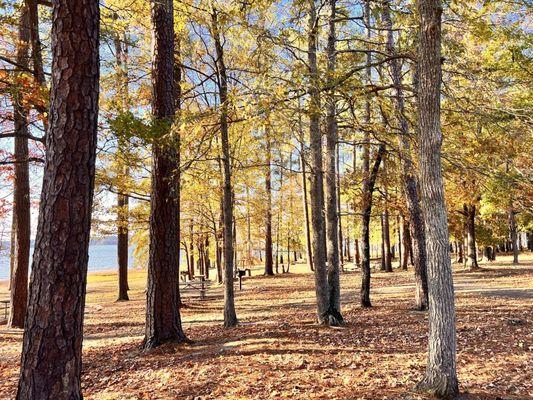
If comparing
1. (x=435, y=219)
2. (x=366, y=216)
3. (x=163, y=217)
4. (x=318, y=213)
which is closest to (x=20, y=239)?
A: (x=163, y=217)

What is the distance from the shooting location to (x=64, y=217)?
3773 millimetres

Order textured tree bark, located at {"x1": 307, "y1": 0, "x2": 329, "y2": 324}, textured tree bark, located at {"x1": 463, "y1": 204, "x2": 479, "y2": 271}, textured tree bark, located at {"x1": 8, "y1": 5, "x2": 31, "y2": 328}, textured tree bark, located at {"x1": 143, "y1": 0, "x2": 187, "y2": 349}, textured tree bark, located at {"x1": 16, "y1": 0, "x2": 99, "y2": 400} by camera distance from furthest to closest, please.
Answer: textured tree bark, located at {"x1": 463, "y1": 204, "x2": 479, "y2": 271}
textured tree bark, located at {"x1": 8, "y1": 5, "x2": 31, "y2": 328}
textured tree bark, located at {"x1": 307, "y1": 0, "x2": 329, "y2": 324}
textured tree bark, located at {"x1": 143, "y1": 0, "x2": 187, "y2": 349}
textured tree bark, located at {"x1": 16, "y1": 0, "x2": 99, "y2": 400}

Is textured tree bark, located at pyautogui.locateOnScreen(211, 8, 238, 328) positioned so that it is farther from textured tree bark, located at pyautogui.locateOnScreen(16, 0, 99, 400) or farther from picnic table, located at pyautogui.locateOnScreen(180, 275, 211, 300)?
picnic table, located at pyautogui.locateOnScreen(180, 275, 211, 300)

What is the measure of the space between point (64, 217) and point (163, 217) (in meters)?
3.64

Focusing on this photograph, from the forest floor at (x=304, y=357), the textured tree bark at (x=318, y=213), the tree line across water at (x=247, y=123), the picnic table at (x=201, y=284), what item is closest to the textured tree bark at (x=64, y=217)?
the tree line across water at (x=247, y=123)

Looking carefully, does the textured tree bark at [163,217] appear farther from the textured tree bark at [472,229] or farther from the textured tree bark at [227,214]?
the textured tree bark at [472,229]

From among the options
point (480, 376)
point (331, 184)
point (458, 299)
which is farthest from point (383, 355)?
point (458, 299)

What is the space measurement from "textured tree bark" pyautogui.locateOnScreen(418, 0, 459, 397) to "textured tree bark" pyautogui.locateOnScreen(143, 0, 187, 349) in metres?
4.35

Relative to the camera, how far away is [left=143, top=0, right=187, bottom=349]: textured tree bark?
24.1ft

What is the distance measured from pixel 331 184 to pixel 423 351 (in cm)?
368

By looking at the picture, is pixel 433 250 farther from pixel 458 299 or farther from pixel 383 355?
pixel 458 299

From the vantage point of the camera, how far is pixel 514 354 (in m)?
6.05

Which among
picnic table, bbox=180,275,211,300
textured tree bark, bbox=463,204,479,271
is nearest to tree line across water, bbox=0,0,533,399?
picnic table, bbox=180,275,211,300

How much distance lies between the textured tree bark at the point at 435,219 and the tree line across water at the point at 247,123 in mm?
14
